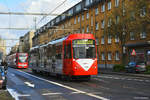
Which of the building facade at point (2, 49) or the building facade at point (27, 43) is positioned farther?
the building facade at point (27, 43)

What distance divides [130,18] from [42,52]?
10103 millimetres

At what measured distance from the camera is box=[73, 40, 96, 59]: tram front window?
18031mm

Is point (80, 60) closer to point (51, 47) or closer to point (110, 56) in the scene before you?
point (51, 47)

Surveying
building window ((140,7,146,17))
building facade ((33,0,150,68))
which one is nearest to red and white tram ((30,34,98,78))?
building window ((140,7,146,17))

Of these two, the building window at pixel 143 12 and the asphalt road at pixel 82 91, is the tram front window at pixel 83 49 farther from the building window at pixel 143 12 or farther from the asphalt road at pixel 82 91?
the building window at pixel 143 12

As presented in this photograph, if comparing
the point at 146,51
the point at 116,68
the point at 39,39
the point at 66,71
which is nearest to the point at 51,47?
the point at 66,71

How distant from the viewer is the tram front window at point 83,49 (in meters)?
18.0

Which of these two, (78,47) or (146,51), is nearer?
(78,47)

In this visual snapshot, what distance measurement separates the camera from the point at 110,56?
158ft

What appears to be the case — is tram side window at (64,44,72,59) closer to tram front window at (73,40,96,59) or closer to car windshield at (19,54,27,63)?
tram front window at (73,40,96,59)

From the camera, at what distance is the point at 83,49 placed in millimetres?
18234

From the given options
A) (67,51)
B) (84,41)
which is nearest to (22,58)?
(67,51)

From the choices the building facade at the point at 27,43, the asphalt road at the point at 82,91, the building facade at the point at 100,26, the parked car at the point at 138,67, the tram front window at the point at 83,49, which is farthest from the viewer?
the building facade at the point at 27,43

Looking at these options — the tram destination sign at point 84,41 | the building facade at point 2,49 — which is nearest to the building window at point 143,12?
the tram destination sign at point 84,41
